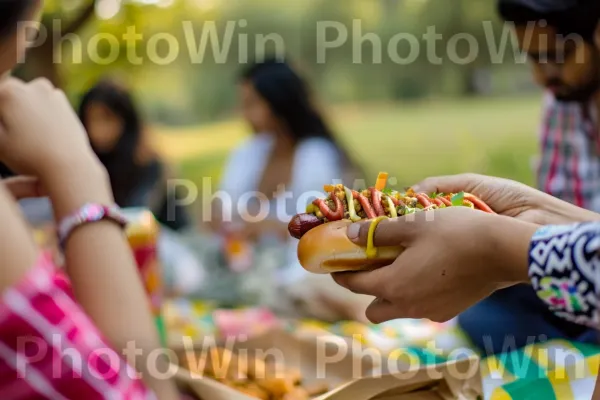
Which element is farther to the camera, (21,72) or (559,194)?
(21,72)

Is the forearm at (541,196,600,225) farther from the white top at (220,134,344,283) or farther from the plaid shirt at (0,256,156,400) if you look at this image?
the white top at (220,134,344,283)

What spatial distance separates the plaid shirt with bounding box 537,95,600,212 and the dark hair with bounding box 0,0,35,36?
2.01 meters

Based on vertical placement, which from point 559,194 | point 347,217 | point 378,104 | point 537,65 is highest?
point 537,65

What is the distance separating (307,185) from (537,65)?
4.22 ft

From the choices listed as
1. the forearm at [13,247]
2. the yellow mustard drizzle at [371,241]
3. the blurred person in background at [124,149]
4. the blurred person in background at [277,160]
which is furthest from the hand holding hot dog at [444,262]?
the blurred person in background at [124,149]

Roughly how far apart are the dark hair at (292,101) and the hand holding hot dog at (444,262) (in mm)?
2389

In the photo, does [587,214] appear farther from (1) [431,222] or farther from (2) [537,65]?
(2) [537,65]

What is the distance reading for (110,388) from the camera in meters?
0.69

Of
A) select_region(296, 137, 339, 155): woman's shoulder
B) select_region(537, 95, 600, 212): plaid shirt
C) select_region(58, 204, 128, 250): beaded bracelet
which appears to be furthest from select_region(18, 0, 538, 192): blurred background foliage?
select_region(58, 204, 128, 250): beaded bracelet

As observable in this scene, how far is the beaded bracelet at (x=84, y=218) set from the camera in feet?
2.69

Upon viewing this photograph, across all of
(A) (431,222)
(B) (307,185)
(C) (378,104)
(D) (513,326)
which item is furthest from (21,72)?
(C) (378,104)

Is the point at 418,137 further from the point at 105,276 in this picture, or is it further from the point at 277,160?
the point at 105,276

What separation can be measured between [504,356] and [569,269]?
0.79 m

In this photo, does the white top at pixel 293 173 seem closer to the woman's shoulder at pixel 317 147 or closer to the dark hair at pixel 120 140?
the woman's shoulder at pixel 317 147
